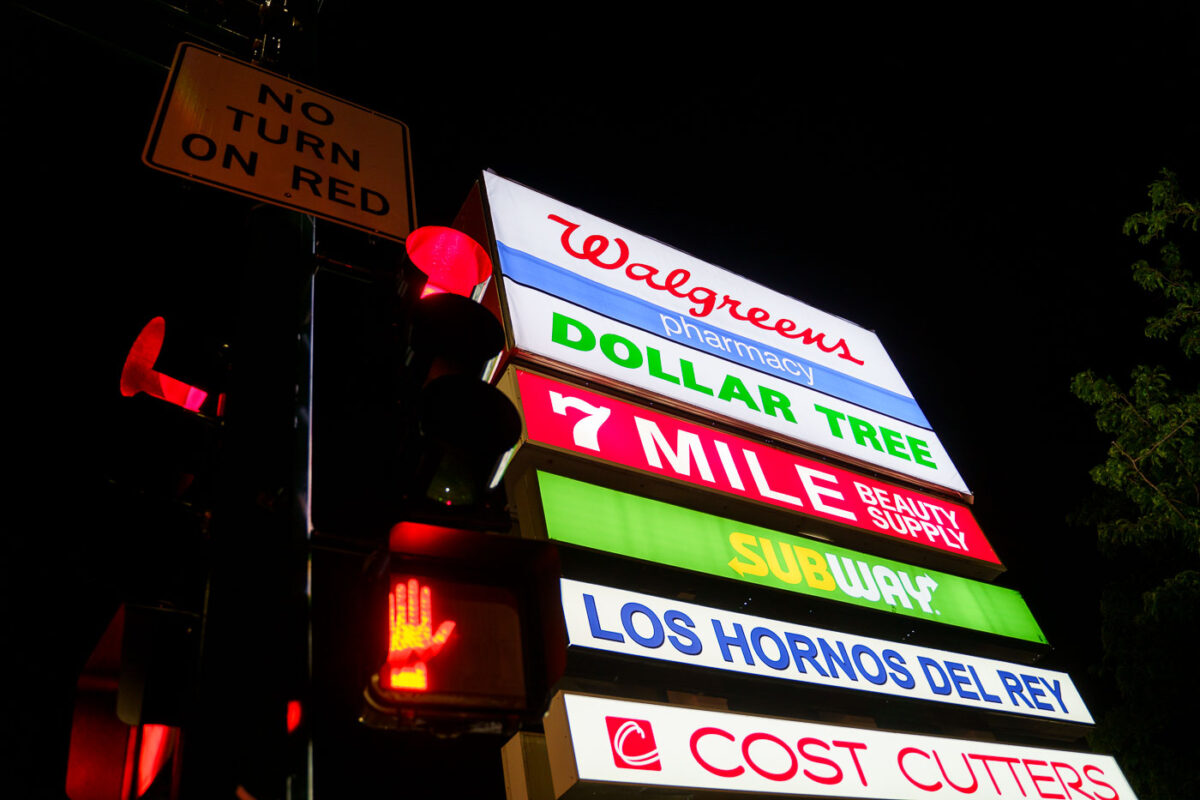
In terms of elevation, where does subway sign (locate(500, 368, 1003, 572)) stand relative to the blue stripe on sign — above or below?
below

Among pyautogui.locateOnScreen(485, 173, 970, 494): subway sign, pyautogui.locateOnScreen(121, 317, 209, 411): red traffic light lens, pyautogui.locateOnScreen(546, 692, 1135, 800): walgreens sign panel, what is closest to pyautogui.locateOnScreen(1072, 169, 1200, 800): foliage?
pyautogui.locateOnScreen(485, 173, 970, 494): subway sign

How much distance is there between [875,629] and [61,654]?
6857mm

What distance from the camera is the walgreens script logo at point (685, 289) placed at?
8.45 metres

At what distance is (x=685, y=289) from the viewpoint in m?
9.01

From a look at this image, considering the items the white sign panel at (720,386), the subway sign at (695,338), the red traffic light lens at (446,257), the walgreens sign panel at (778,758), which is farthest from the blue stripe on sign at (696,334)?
the walgreens sign panel at (778,758)

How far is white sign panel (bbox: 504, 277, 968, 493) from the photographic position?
6727mm

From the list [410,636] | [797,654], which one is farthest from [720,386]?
[410,636]

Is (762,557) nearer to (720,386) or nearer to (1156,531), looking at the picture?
(720,386)

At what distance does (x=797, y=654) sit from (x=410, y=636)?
11.3 feet

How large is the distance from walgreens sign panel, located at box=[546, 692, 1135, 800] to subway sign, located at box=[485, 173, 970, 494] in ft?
9.96

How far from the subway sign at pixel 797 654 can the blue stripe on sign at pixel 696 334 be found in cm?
334

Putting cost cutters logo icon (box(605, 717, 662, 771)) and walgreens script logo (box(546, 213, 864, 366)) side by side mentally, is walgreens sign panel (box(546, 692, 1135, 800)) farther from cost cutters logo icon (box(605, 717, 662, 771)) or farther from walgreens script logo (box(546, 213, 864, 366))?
walgreens script logo (box(546, 213, 864, 366))

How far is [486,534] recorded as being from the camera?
284cm

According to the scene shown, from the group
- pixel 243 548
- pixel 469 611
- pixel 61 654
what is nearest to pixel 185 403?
pixel 243 548
